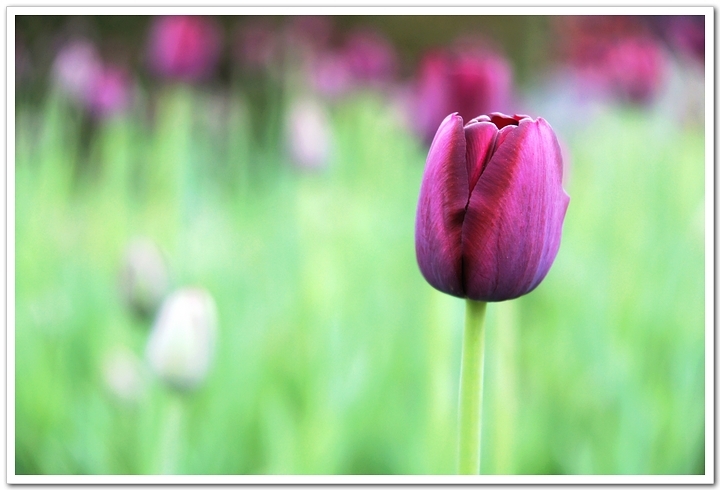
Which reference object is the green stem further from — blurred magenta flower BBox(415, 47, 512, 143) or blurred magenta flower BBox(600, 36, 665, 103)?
blurred magenta flower BBox(600, 36, 665, 103)

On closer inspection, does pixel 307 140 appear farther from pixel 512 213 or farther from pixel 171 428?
pixel 512 213

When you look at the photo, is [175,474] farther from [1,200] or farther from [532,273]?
[532,273]

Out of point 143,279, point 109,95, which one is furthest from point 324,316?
point 109,95

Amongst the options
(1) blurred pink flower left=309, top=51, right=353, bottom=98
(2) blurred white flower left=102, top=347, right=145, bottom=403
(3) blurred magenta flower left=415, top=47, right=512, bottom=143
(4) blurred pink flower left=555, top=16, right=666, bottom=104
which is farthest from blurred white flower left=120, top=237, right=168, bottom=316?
(1) blurred pink flower left=309, top=51, right=353, bottom=98

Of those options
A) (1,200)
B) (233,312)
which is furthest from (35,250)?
(233,312)

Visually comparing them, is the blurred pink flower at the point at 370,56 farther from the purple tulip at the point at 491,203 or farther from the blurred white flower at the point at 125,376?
the purple tulip at the point at 491,203

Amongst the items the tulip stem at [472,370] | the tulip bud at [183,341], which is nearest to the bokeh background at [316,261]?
the tulip bud at [183,341]
